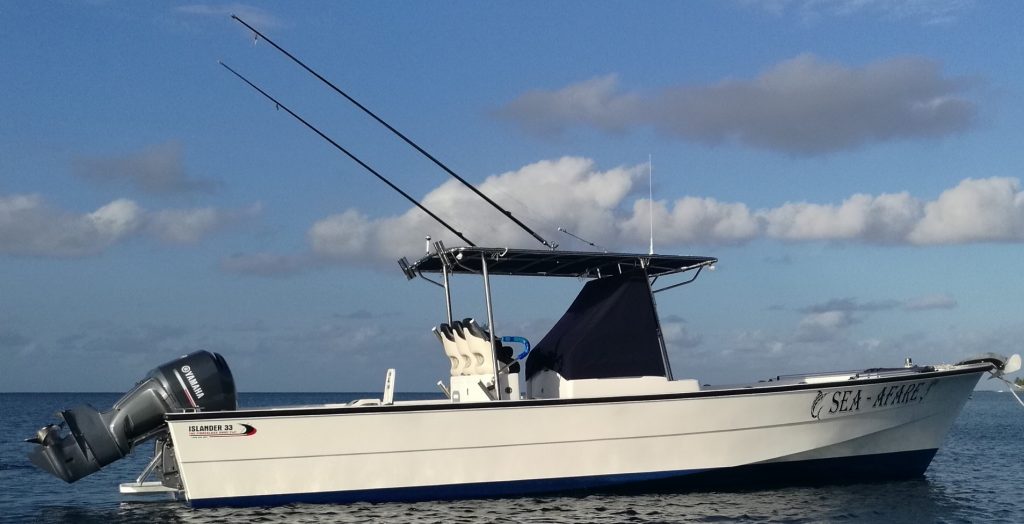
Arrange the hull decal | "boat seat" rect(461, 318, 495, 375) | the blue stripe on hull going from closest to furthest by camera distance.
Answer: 1. the hull decal
2. the blue stripe on hull
3. "boat seat" rect(461, 318, 495, 375)

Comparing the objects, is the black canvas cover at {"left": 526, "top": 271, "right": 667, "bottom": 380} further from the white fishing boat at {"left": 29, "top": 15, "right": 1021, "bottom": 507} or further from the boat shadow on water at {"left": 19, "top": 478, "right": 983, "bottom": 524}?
the boat shadow on water at {"left": 19, "top": 478, "right": 983, "bottom": 524}

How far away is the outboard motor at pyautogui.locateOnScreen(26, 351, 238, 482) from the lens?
37.8ft

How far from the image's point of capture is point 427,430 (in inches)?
461

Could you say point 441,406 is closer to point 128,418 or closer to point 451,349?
point 451,349

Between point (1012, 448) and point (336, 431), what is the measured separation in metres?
18.9

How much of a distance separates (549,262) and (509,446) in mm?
2580

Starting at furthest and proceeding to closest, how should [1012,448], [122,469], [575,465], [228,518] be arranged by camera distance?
[1012,448] → [122,469] → [575,465] → [228,518]

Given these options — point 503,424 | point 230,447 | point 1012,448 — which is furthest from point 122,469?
point 1012,448

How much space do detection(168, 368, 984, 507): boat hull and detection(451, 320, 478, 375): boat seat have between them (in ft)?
3.52

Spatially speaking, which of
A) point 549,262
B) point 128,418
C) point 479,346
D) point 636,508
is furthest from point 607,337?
point 128,418

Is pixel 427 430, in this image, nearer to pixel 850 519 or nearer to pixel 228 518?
pixel 228 518

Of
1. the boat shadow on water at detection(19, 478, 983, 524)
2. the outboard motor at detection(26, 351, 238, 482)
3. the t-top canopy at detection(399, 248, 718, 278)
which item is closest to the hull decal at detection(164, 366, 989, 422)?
the outboard motor at detection(26, 351, 238, 482)

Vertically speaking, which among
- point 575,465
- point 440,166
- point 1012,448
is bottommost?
point 1012,448

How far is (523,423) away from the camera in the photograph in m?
11.8
